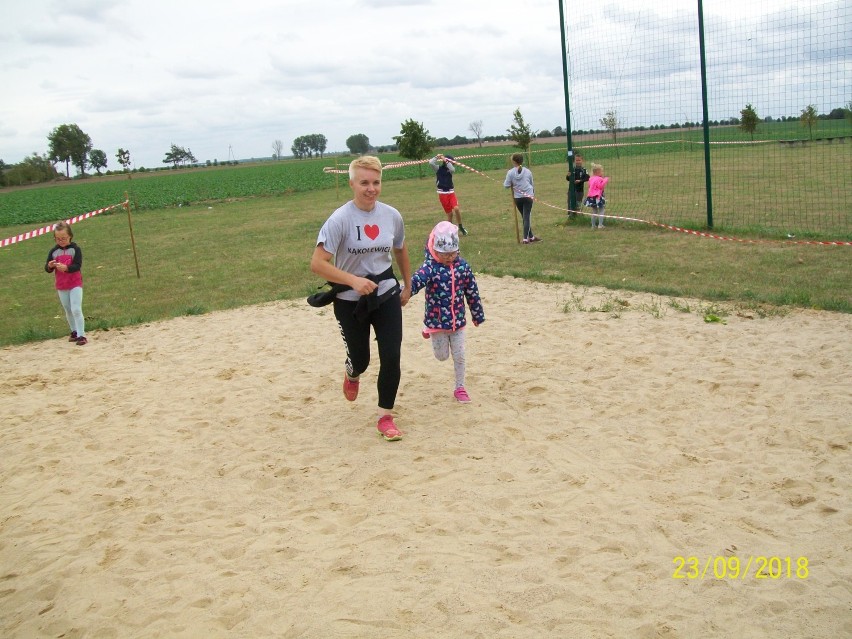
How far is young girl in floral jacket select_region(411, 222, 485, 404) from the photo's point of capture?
598cm

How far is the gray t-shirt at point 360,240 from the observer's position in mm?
5219

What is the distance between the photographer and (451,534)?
14.0 ft

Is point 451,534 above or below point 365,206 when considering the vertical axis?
below

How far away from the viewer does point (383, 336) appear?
5.43 m

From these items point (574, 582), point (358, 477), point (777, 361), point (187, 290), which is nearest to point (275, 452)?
point (358, 477)

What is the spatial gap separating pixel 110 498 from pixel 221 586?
5.16ft

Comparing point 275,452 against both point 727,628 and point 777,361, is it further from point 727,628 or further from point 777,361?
point 777,361

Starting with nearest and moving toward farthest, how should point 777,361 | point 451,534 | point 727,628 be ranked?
point 727,628 → point 451,534 → point 777,361

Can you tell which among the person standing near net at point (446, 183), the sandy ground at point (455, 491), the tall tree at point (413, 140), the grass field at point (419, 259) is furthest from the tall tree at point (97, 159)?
the sandy ground at point (455, 491)

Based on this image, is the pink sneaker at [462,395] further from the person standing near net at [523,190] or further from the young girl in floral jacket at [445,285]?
the person standing near net at [523,190]

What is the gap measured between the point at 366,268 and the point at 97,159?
431 feet

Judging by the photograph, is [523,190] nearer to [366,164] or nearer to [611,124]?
[611,124]

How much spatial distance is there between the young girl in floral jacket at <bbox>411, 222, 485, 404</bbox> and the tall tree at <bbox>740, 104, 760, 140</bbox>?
10.1 m

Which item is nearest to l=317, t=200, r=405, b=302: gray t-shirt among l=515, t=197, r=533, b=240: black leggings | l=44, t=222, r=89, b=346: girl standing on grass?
l=44, t=222, r=89, b=346: girl standing on grass
